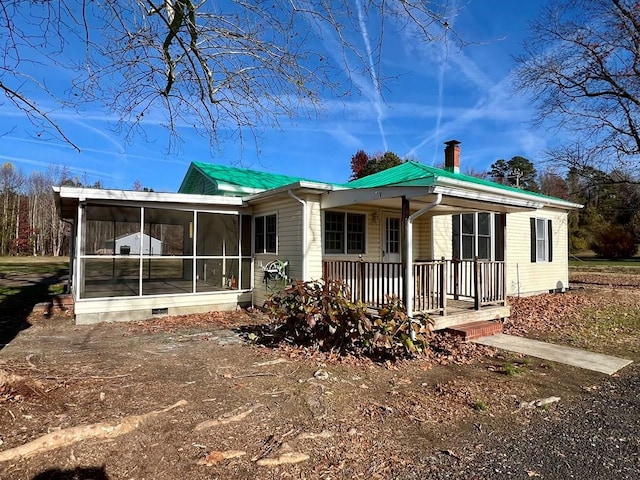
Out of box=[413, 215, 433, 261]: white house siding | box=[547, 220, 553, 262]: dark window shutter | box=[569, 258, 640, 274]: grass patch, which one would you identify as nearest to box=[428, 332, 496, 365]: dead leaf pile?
box=[413, 215, 433, 261]: white house siding

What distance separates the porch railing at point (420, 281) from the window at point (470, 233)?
2.92m

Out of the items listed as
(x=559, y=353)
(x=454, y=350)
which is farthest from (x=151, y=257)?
(x=559, y=353)

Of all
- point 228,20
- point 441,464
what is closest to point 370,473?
point 441,464

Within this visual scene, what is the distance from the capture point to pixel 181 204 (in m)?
9.62

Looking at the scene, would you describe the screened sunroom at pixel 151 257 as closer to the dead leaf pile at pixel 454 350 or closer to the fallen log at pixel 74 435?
the dead leaf pile at pixel 454 350

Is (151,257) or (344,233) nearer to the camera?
(344,233)

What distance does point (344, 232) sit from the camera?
31.9 ft

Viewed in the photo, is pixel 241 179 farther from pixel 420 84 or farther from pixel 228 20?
pixel 228 20

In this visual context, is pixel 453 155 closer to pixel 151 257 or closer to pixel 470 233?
pixel 470 233

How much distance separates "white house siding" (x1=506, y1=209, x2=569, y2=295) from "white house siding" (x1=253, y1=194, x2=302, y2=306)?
6.74 metres

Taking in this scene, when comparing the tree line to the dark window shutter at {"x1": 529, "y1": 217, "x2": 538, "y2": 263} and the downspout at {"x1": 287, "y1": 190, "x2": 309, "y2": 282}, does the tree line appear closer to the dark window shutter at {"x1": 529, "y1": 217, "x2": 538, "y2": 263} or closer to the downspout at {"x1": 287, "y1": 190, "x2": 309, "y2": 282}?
the downspout at {"x1": 287, "y1": 190, "x2": 309, "y2": 282}

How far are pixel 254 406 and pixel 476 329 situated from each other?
4.87 metres

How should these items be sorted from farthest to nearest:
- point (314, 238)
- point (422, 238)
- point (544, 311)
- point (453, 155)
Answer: point (453, 155) → point (422, 238) → point (544, 311) → point (314, 238)

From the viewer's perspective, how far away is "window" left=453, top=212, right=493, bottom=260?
1176 centimetres
